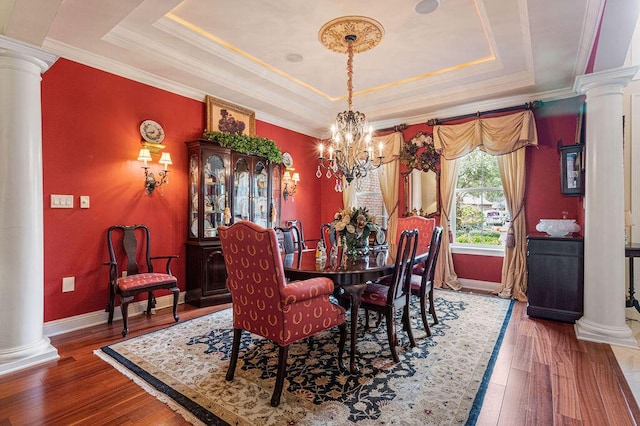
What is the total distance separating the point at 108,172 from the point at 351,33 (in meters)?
2.91

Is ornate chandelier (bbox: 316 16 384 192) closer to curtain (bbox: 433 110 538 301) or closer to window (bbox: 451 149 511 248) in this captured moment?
curtain (bbox: 433 110 538 301)

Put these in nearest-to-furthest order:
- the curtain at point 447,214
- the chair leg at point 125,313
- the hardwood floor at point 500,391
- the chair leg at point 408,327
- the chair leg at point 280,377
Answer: the hardwood floor at point 500,391 → the chair leg at point 280,377 → the chair leg at point 408,327 → the chair leg at point 125,313 → the curtain at point 447,214

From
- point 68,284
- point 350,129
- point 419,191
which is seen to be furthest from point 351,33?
point 68,284

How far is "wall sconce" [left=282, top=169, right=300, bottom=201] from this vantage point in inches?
217

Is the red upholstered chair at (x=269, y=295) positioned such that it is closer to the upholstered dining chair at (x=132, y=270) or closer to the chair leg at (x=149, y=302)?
the upholstered dining chair at (x=132, y=270)

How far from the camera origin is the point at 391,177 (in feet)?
17.6

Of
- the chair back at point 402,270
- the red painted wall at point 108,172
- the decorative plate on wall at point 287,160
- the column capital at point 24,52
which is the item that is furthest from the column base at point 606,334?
the column capital at point 24,52

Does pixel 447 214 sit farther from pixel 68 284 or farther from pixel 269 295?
pixel 68 284

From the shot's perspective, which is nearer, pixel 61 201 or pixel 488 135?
pixel 61 201

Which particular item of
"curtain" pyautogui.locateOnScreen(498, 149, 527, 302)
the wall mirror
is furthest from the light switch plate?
"curtain" pyautogui.locateOnScreen(498, 149, 527, 302)

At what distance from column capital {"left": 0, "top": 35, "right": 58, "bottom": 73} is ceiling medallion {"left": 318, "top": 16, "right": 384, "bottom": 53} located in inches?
91.5

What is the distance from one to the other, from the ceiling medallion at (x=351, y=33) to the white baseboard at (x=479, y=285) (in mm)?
3560

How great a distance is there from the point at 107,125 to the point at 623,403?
485cm

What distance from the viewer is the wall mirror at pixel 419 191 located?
5.14 m
